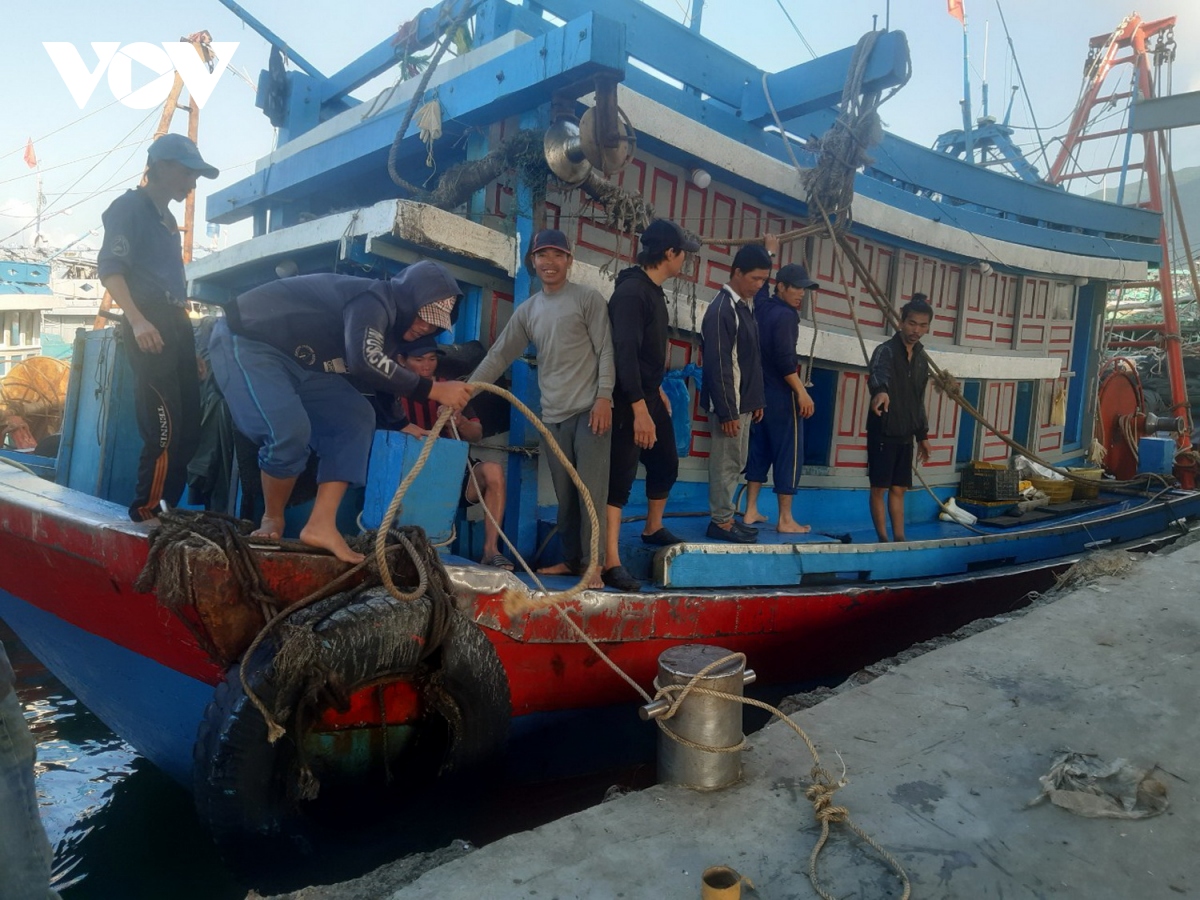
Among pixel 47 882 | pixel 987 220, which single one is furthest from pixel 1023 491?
pixel 47 882

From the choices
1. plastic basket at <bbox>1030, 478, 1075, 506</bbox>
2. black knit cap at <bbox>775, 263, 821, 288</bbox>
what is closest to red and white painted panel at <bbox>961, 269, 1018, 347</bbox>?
plastic basket at <bbox>1030, 478, 1075, 506</bbox>

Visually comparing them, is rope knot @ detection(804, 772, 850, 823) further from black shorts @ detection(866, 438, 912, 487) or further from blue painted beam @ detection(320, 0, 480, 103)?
blue painted beam @ detection(320, 0, 480, 103)

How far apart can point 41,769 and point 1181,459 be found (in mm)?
11627

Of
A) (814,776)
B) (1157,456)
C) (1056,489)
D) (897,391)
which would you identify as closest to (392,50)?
(897,391)

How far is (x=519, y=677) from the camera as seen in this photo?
10.5ft

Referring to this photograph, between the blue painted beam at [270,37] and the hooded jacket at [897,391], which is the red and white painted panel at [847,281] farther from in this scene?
the blue painted beam at [270,37]

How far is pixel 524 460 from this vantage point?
4.03 meters

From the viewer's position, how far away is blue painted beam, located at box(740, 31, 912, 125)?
15.7 feet

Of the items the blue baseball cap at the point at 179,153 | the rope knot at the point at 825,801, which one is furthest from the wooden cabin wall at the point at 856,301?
the rope knot at the point at 825,801

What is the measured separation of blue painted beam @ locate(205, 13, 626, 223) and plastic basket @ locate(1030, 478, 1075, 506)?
5921 millimetres

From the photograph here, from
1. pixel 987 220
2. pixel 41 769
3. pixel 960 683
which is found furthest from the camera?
pixel 987 220

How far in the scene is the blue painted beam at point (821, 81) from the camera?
189 inches

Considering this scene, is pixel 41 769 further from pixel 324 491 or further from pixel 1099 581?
pixel 1099 581

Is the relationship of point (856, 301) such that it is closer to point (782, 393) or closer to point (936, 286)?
point (936, 286)
